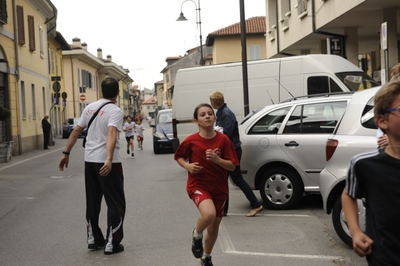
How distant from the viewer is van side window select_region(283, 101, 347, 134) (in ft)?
29.4

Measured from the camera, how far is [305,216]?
28.5ft

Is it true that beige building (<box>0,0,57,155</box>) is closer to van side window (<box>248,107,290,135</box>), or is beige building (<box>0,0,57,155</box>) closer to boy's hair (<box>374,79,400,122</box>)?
van side window (<box>248,107,290,135</box>)

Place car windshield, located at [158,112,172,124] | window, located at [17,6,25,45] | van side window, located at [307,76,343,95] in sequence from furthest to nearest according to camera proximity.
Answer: window, located at [17,6,25,45] < car windshield, located at [158,112,172,124] < van side window, located at [307,76,343,95]

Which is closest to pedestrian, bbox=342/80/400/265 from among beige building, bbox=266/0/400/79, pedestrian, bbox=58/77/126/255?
pedestrian, bbox=58/77/126/255

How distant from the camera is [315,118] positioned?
912 centimetres

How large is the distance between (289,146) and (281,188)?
2.13 feet

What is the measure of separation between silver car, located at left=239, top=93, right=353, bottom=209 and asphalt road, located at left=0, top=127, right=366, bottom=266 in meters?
0.37

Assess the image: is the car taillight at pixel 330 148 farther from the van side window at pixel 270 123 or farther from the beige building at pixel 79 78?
the beige building at pixel 79 78

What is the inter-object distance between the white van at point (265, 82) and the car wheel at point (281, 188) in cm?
610

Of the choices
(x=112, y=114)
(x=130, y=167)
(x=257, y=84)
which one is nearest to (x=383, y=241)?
(x=112, y=114)

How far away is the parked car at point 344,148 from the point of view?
665 cm

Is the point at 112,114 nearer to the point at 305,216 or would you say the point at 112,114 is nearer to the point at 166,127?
the point at 305,216

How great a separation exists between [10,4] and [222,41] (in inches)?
1394

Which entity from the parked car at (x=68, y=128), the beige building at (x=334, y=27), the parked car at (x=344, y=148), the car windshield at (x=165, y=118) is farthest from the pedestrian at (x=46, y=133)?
the parked car at (x=344, y=148)
